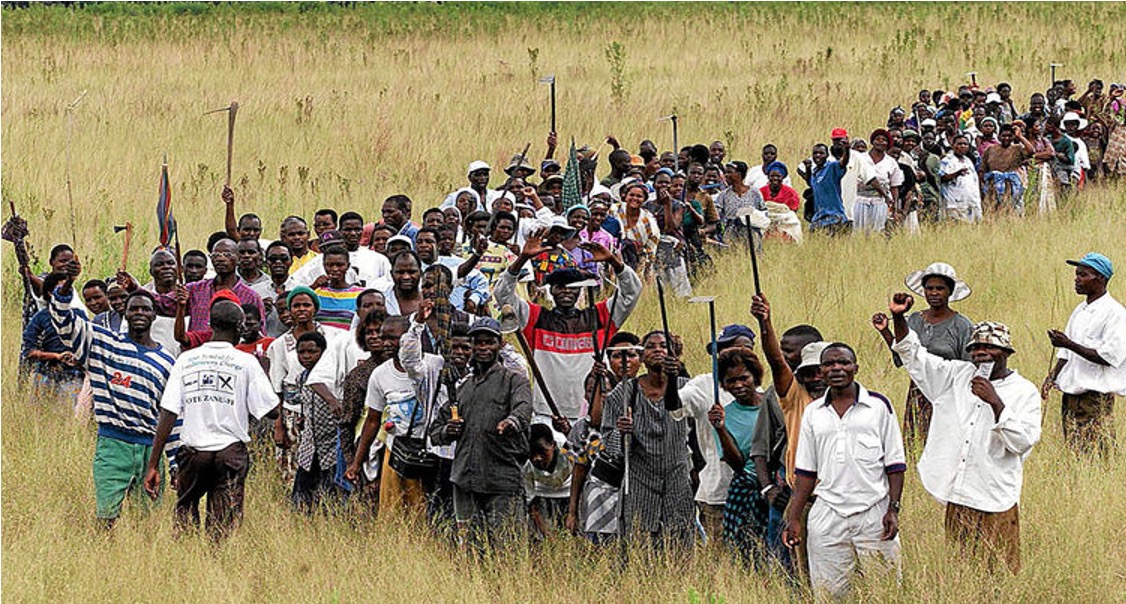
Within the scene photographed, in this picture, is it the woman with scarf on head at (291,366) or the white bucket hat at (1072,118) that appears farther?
the white bucket hat at (1072,118)

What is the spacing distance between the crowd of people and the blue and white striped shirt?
0.5 inches

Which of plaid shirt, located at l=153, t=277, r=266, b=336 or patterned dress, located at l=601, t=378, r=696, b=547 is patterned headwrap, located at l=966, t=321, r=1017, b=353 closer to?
patterned dress, located at l=601, t=378, r=696, b=547

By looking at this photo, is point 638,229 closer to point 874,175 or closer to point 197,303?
point 874,175

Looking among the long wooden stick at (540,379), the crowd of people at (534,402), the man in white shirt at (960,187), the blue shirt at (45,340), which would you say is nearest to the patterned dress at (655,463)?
the crowd of people at (534,402)

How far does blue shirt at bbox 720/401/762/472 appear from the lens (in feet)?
27.0

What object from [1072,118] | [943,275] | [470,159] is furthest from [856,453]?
[470,159]

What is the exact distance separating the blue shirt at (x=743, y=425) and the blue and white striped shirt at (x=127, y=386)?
3.07 meters

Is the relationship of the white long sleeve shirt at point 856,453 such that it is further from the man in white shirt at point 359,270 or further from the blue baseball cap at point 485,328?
the man in white shirt at point 359,270

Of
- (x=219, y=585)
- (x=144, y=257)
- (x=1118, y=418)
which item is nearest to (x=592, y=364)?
(x=219, y=585)

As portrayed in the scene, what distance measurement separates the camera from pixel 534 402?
9383 millimetres

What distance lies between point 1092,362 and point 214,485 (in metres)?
5.22

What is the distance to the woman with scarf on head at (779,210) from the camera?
54.9ft

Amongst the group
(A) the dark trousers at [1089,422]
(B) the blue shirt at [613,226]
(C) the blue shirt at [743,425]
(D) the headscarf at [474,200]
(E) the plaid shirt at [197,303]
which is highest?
(D) the headscarf at [474,200]

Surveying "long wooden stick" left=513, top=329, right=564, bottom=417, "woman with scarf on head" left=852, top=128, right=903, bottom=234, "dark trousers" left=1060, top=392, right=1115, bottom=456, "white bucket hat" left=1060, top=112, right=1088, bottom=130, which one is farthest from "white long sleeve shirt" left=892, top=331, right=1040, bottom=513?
"white bucket hat" left=1060, top=112, right=1088, bottom=130
